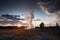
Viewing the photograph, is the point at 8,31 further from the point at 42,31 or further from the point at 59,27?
the point at 59,27

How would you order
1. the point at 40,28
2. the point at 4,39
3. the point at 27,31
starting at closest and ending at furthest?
1. the point at 4,39
2. the point at 27,31
3. the point at 40,28

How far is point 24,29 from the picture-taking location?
52.9 ft

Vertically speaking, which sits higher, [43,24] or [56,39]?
[43,24]

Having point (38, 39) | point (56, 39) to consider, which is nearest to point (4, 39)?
point (38, 39)

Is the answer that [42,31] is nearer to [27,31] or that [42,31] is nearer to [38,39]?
[27,31]

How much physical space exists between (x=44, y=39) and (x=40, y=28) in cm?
495

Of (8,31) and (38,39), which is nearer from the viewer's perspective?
(38,39)

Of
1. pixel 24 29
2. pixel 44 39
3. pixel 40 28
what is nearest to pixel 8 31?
pixel 24 29

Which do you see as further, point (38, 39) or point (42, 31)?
point (42, 31)

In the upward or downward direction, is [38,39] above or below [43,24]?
below

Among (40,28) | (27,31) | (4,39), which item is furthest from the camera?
(40,28)

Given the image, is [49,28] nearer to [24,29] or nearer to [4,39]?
[24,29]

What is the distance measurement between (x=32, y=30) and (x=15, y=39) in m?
4.61

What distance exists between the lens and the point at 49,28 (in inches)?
667
